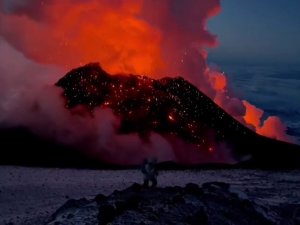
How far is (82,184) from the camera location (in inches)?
838

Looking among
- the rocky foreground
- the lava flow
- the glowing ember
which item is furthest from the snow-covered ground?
the glowing ember

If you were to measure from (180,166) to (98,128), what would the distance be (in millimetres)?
7477

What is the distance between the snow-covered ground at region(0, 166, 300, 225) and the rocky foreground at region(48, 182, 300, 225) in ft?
4.80

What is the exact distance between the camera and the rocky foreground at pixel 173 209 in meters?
14.7

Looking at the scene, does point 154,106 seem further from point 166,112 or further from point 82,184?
point 82,184

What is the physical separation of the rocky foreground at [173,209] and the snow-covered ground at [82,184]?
1.46m

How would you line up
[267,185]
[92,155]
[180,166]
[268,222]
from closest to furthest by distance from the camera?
[268,222], [267,185], [180,166], [92,155]

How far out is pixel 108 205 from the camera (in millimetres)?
15125

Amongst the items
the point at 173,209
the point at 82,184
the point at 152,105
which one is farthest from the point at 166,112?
the point at 173,209

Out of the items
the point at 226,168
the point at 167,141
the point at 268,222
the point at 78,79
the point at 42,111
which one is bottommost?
the point at 268,222

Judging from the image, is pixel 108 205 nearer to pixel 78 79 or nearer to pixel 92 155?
pixel 92 155

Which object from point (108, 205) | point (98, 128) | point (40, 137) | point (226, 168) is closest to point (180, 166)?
point (226, 168)

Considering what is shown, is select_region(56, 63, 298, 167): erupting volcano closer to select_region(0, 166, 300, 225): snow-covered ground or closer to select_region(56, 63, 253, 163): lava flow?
select_region(56, 63, 253, 163): lava flow

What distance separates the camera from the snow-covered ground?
1738 cm
